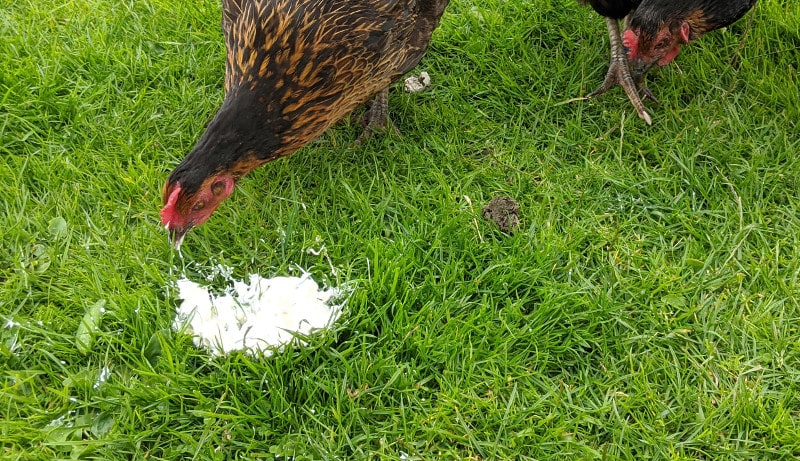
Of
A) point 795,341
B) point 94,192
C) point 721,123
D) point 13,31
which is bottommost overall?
point 795,341

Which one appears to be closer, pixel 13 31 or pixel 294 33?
pixel 294 33

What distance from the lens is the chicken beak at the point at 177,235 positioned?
2.50 metres

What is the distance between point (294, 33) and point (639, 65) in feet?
5.72

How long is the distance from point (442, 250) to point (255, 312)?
2.78 ft

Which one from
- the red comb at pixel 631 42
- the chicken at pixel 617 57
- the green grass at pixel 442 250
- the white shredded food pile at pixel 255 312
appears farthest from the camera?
the chicken at pixel 617 57

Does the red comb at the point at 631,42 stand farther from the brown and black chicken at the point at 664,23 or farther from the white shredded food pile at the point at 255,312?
the white shredded food pile at the point at 255,312

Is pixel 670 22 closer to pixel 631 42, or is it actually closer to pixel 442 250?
pixel 631 42

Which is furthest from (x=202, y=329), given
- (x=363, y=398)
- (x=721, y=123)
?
(x=721, y=123)

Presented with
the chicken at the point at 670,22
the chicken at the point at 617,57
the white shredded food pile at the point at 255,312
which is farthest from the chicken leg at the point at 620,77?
the white shredded food pile at the point at 255,312

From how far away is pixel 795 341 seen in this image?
2.49 meters

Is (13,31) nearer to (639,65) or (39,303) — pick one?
(39,303)

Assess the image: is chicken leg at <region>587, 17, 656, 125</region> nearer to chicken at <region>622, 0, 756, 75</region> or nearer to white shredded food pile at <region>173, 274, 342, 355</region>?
chicken at <region>622, 0, 756, 75</region>

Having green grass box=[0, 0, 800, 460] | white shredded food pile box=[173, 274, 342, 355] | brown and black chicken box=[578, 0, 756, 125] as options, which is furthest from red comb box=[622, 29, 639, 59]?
white shredded food pile box=[173, 274, 342, 355]

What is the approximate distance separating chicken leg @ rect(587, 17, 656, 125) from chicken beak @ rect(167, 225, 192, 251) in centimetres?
223
